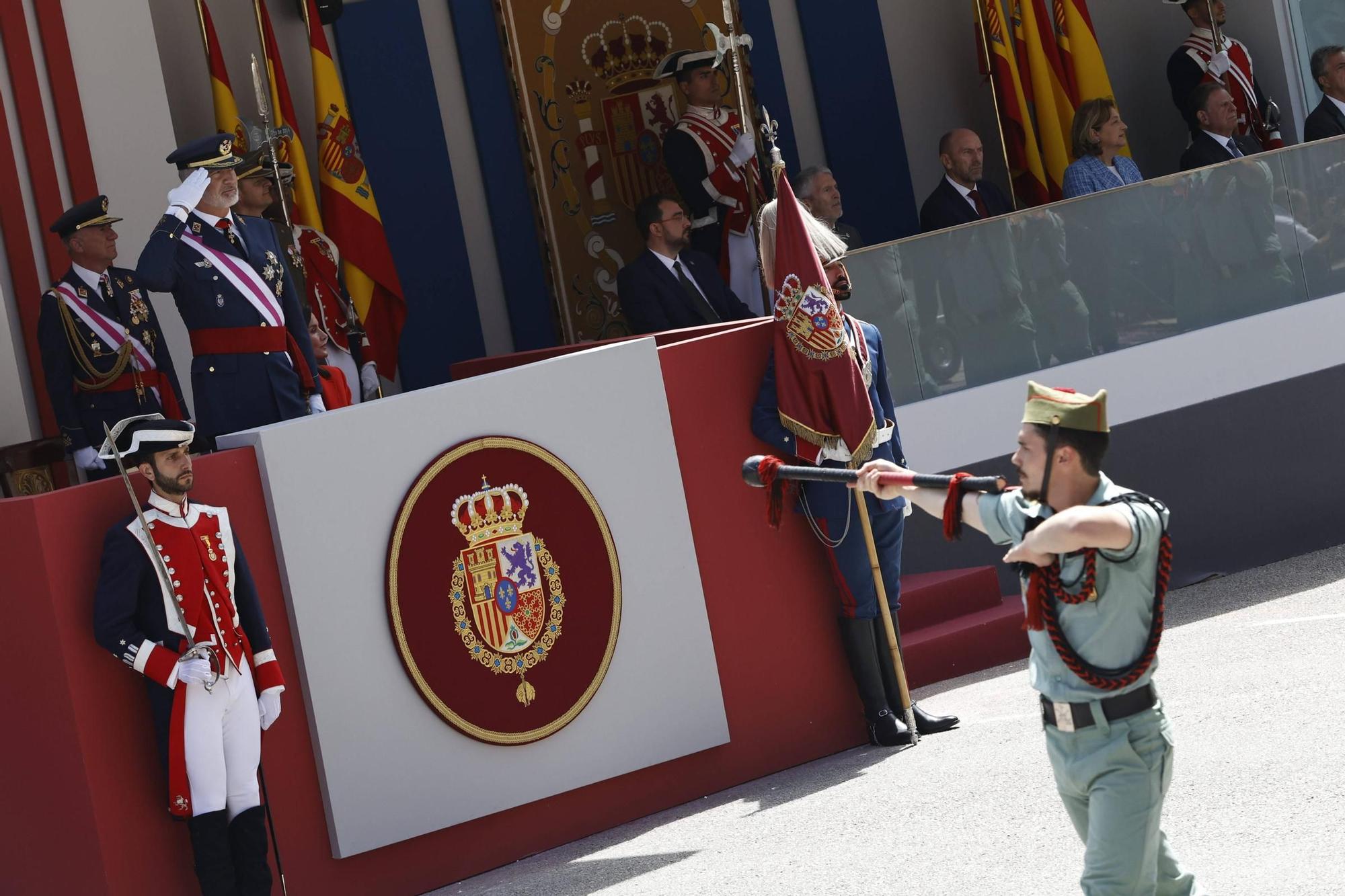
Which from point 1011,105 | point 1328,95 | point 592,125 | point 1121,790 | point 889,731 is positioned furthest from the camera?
point 1011,105

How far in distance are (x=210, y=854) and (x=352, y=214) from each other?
4545mm

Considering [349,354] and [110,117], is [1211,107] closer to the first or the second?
[349,354]

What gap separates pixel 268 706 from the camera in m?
4.87

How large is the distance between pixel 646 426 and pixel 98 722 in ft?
6.35

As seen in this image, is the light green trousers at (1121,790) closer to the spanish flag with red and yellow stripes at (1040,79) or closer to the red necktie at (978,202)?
the red necktie at (978,202)

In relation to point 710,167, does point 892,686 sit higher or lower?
lower

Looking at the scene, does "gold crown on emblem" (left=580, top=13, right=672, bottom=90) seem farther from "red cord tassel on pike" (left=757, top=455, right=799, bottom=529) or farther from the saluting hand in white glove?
"red cord tassel on pike" (left=757, top=455, right=799, bottom=529)

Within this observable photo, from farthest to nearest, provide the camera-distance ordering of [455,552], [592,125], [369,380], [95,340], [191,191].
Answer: [592,125] → [369,380] → [95,340] → [191,191] → [455,552]

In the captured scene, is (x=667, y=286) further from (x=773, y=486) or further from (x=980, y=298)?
(x=773, y=486)

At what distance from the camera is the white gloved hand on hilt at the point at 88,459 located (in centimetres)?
609

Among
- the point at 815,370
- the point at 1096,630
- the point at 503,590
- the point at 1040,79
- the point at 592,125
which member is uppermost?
the point at 592,125

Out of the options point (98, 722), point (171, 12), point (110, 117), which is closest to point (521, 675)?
point (98, 722)

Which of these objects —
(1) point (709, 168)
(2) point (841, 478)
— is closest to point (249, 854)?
(2) point (841, 478)

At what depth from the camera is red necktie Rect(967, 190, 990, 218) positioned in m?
8.45
